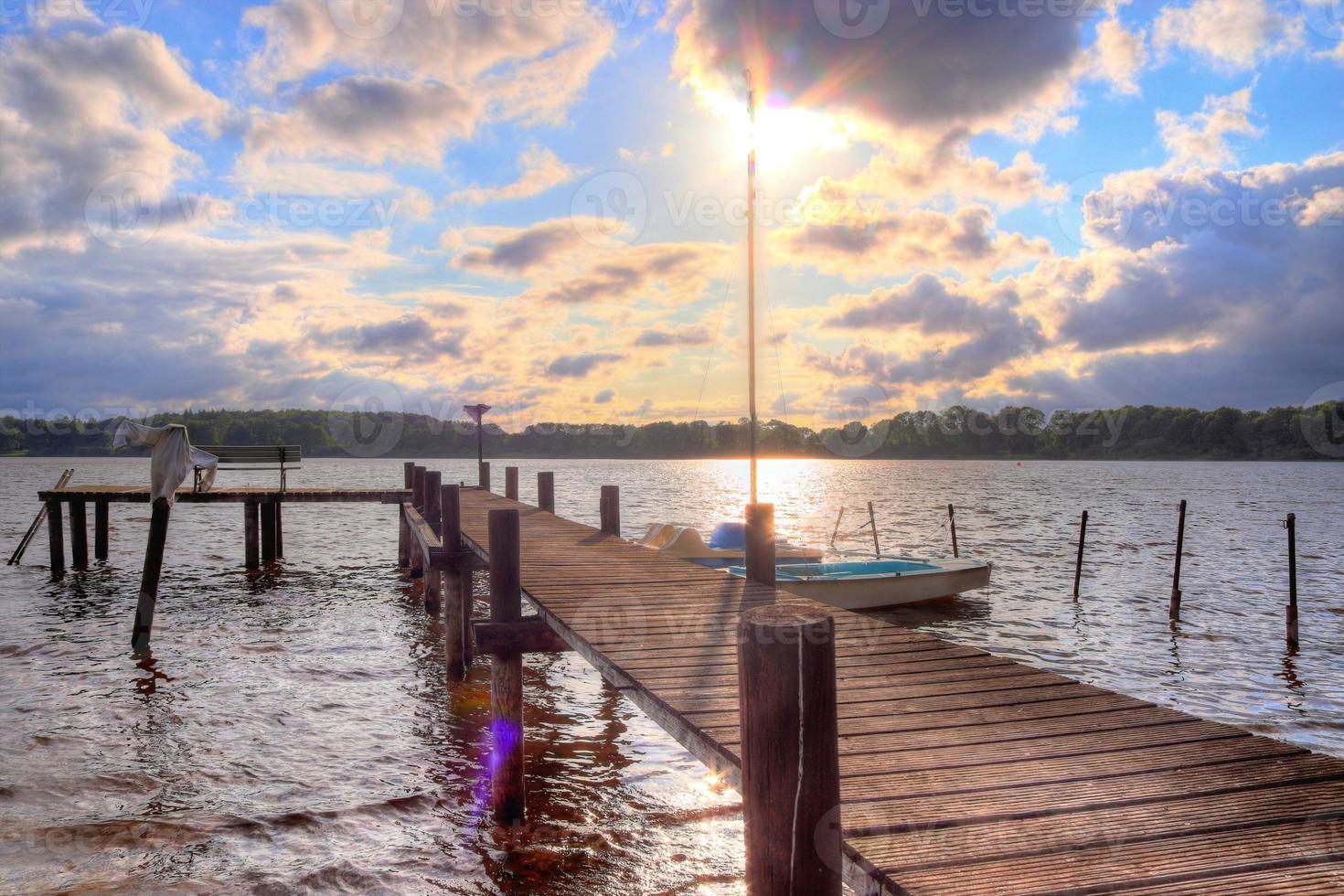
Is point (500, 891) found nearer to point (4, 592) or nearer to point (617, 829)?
point (617, 829)

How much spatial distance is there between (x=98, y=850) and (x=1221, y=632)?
1990 centimetres

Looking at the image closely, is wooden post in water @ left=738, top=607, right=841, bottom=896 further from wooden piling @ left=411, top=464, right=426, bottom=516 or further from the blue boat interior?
wooden piling @ left=411, top=464, right=426, bottom=516

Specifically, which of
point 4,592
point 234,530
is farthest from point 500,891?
point 234,530

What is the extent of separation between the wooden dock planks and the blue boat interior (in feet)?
35.6

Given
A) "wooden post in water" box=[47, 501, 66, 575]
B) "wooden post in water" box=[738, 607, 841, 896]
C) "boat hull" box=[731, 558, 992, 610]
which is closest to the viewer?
"wooden post in water" box=[738, 607, 841, 896]

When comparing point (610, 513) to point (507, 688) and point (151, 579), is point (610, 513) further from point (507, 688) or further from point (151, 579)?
point (151, 579)

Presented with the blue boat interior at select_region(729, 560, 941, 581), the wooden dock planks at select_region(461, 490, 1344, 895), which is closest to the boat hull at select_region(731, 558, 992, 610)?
the blue boat interior at select_region(729, 560, 941, 581)

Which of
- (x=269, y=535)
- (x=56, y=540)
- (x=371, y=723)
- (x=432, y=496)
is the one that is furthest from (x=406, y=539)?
(x=371, y=723)

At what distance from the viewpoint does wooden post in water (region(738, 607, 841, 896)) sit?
2984mm

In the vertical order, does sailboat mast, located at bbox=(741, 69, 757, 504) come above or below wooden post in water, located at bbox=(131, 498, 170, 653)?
above

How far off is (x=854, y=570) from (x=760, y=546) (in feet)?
34.0

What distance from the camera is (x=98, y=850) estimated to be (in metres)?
7.54

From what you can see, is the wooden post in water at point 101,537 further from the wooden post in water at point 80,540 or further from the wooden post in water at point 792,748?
the wooden post in water at point 792,748

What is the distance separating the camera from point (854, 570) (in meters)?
19.3
